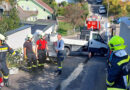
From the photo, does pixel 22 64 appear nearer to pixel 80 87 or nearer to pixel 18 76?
pixel 18 76

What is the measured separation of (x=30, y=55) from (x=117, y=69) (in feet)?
17.2

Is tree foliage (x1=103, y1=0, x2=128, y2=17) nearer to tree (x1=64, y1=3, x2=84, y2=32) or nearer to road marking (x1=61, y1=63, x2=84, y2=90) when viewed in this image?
tree (x1=64, y1=3, x2=84, y2=32)

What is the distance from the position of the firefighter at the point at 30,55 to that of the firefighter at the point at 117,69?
490cm

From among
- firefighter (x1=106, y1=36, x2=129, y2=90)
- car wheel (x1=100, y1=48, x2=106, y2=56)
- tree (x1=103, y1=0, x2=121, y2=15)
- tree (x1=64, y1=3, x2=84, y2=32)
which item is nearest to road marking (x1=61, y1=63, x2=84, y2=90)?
firefighter (x1=106, y1=36, x2=129, y2=90)

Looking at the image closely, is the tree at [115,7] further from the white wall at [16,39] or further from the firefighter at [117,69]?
the firefighter at [117,69]

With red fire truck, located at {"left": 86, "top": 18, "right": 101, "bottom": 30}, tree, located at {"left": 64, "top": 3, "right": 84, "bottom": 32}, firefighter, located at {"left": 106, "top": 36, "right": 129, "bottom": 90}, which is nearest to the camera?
firefighter, located at {"left": 106, "top": 36, "right": 129, "bottom": 90}

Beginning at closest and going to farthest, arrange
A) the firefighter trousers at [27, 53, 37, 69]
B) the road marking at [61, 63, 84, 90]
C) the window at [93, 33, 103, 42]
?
the road marking at [61, 63, 84, 90]
the firefighter trousers at [27, 53, 37, 69]
the window at [93, 33, 103, 42]

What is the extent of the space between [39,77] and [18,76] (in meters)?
0.86

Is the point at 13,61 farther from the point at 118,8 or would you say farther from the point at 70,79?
the point at 118,8

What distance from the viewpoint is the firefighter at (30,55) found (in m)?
8.43

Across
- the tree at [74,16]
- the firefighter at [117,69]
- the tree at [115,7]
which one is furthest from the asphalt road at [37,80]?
the tree at [115,7]

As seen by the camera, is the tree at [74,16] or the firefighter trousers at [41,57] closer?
the firefighter trousers at [41,57]

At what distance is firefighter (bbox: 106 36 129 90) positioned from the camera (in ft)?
13.0

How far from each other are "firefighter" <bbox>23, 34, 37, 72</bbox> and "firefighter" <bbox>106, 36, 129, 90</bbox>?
16.1ft
